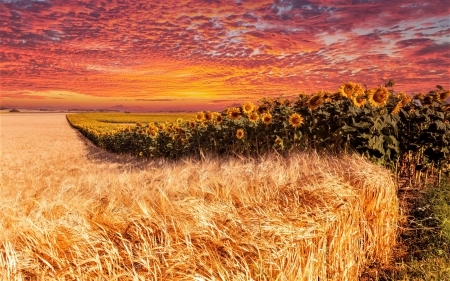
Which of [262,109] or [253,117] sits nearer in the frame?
[262,109]

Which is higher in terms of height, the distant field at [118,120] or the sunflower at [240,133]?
the sunflower at [240,133]

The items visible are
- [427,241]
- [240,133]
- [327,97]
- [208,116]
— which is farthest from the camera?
[208,116]

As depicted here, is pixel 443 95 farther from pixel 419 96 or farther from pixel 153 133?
pixel 153 133

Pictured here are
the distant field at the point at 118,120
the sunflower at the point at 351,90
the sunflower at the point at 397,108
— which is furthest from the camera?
the distant field at the point at 118,120

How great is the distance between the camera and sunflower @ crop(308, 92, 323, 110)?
5798mm

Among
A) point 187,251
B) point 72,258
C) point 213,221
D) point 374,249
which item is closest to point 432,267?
point 374,249

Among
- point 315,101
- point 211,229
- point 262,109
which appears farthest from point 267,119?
point 211,229

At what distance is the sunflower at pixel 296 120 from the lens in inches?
239

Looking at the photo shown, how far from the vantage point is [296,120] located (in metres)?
6.10

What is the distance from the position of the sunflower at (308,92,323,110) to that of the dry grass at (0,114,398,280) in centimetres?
189

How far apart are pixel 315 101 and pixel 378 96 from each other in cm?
88

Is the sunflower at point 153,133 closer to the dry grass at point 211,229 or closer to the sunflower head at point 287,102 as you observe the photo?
the sunflower head at point 287,102

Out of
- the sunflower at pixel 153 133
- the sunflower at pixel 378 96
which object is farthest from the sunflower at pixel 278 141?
the sunflower at pixel 153 133

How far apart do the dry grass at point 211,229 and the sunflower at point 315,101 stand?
1893mm
